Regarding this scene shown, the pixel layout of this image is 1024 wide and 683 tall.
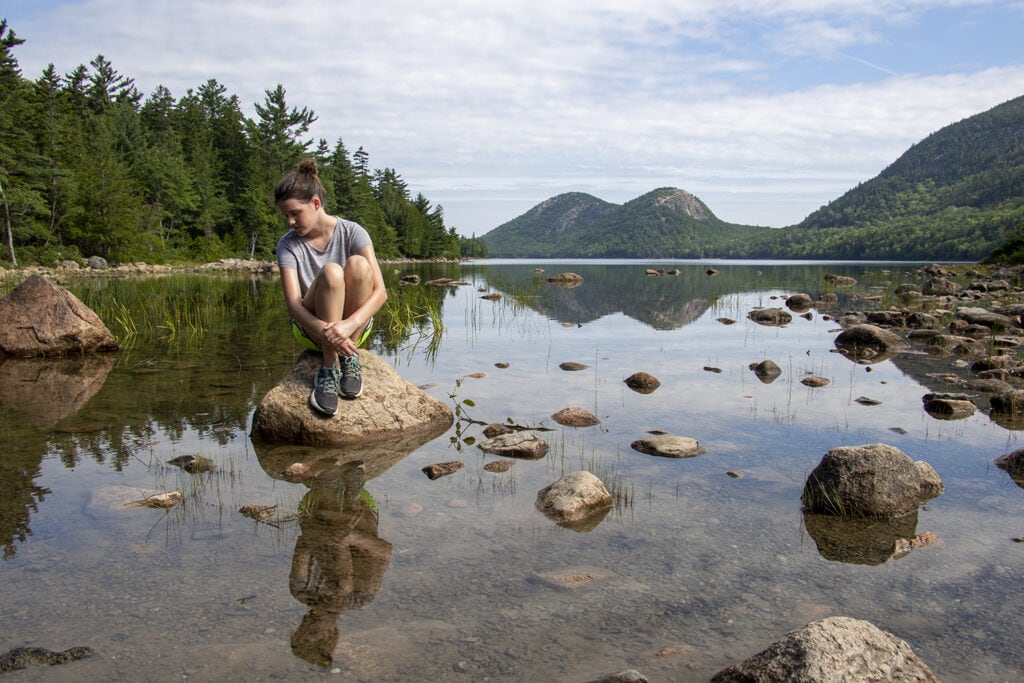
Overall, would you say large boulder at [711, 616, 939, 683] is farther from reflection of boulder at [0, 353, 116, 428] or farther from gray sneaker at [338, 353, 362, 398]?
reflection of boulder at [0, 353, 116, 428]

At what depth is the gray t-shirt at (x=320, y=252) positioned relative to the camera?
7227mm

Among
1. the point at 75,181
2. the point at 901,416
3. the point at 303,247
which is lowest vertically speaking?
the point at 901,416

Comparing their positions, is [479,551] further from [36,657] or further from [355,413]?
[355,413]

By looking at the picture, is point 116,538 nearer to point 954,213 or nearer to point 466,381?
point 466,381

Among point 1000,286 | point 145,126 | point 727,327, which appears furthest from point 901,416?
point 145,126

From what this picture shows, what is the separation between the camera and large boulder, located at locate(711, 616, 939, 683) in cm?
298

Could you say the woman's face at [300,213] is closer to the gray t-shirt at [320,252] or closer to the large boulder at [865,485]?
the gray t-shirt at [320,252]

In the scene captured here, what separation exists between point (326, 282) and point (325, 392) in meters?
1.20

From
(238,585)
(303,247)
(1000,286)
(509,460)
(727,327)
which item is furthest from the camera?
(1000,286)

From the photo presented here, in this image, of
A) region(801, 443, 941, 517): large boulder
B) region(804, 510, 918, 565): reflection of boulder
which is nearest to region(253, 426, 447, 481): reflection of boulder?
region(804, 510, 918, 565): reflection of boulder

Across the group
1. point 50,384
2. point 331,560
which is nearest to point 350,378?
point 331,560

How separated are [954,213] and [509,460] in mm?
190217

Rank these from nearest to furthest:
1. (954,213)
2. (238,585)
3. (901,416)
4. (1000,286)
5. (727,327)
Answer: (238,585)
(901,416)
(727,327)
(1000,286)
(954,213)

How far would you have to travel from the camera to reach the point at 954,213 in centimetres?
16112
